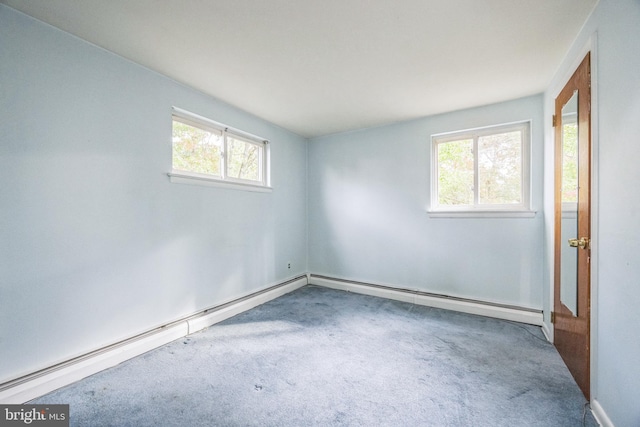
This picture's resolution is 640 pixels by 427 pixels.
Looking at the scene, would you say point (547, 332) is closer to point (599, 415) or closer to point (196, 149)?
point (599, 415)

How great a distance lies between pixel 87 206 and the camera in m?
2.00

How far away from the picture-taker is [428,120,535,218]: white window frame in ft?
9.74

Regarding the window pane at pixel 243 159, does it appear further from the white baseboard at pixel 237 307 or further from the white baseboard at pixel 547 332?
the white baseboard at pixel 547 332

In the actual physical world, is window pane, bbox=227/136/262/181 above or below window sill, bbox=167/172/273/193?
above

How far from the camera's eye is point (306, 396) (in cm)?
173

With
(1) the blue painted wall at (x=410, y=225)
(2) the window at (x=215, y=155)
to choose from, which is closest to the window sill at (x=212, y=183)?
(2) the window at (x=215, y=155)

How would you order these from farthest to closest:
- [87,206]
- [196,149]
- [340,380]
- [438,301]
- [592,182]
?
[438,301], [196,149], [87,206], [340,380], [592,182]

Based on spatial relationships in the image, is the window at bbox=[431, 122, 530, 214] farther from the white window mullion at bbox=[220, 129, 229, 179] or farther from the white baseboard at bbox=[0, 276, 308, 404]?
the white baseboard at bbox=[0, 276, 308, 404]

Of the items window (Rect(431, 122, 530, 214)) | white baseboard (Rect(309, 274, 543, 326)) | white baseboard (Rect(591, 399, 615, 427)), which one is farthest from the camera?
window (Rect(431, 122, 530, 214))

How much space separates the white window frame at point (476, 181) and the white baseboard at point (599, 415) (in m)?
1.86

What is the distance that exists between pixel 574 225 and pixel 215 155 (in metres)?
3.33

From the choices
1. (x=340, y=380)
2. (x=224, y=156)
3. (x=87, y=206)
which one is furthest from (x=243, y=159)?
(x=340, y=380)

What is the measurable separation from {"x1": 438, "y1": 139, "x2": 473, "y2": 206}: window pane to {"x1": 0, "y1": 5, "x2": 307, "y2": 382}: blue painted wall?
2.80m

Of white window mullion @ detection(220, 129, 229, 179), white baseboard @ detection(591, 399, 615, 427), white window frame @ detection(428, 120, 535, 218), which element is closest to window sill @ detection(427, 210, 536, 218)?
white window frame @ detection(428, 120, 535, 218)
